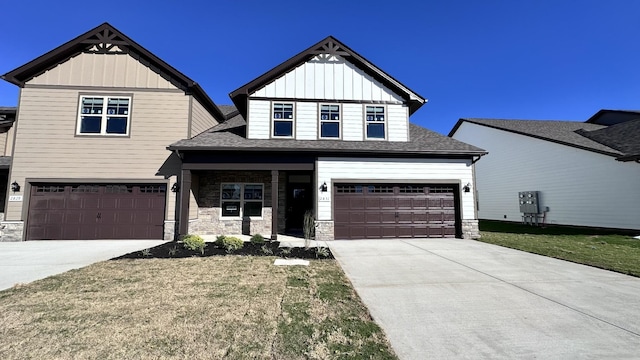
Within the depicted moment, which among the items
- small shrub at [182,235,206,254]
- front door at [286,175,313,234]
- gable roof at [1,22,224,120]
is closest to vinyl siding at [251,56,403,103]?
gable roof at [1,22,224,120]

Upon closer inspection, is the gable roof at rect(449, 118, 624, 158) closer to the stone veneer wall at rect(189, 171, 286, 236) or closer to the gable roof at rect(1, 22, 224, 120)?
the stone veneer wall at rect(189, 171, 286, 236)

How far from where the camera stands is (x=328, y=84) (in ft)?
42.7

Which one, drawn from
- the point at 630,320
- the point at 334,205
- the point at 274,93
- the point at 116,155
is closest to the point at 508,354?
the point at 630,320

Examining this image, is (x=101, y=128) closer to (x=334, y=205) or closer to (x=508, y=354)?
(x=334, y=205)

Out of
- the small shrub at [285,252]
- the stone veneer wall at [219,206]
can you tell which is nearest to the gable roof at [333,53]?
the stone veneer wall at [219,206]

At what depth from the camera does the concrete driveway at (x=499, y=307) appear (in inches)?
125

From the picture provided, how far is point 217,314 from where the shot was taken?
3.99 meters

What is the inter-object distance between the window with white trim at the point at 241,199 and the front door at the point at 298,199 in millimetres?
1773

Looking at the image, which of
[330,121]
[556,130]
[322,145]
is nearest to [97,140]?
[322,145]

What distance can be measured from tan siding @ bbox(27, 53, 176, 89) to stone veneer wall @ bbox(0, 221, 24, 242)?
5.68m

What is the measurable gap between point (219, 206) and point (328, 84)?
7309 millimetres

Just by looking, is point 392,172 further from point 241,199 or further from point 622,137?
point 622,137

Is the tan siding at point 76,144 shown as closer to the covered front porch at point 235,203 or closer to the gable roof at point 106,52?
the gable roof at point 106,52

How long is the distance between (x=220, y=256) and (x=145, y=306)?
3815 millimetres
